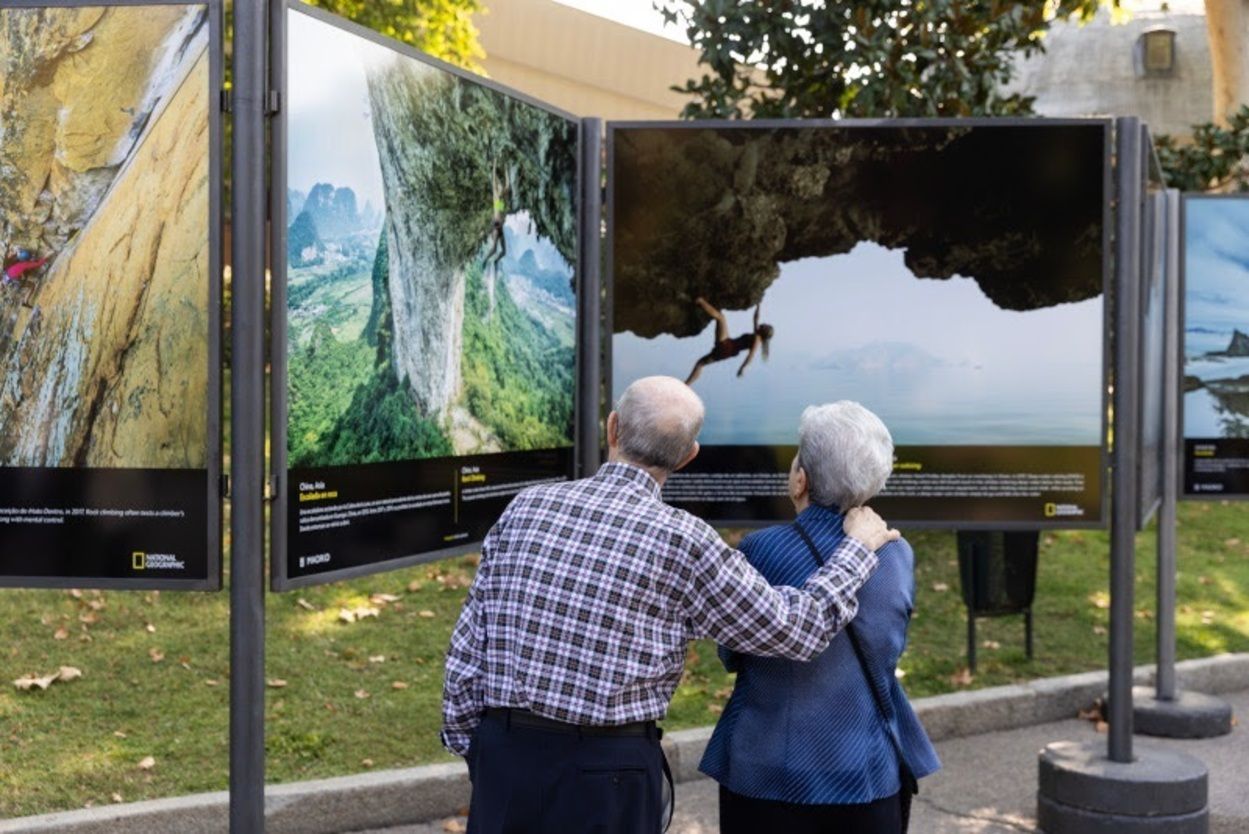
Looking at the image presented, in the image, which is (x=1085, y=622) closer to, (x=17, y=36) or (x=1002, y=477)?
(x=1002, y=477)

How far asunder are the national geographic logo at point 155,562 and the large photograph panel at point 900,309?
2.10 m

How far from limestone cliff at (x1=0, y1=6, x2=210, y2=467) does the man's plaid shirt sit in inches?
36.7

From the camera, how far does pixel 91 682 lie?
8.05 m

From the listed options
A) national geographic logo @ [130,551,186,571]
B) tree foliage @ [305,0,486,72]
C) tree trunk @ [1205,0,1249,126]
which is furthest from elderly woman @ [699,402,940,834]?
tree trunk @ [1205,0,1249,126]

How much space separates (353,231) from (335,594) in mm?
5704

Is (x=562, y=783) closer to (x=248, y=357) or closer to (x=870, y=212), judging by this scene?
(x=248, y=357)

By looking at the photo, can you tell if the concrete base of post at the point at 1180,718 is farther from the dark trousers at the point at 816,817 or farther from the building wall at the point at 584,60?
the building wall at the point at 584,60

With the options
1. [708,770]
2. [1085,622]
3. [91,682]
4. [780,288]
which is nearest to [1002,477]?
[780,288]

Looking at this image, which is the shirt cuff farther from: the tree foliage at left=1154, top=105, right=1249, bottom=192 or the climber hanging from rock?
the tree foliage at left=1154, top=105, right=1249, bottom=192

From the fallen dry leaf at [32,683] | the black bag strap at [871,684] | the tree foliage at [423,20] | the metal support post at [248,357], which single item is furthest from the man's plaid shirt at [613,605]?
the tree foliage at [423,20]

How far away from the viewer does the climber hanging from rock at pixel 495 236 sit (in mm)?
5230

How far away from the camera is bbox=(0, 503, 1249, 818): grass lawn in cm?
701

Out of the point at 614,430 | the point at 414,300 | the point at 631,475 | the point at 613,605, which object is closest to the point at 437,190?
the point at 414,300

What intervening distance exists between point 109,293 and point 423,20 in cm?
1186
